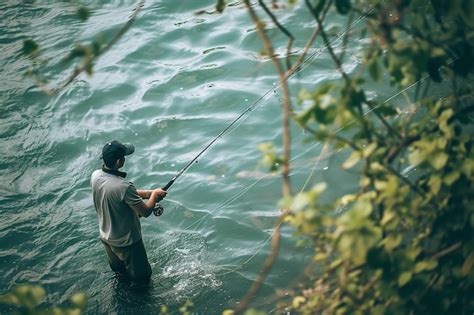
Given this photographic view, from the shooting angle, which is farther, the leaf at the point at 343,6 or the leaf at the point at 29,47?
the leaf at the point at 343,6

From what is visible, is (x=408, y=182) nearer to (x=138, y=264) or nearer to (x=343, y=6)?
(x=343, y=6)

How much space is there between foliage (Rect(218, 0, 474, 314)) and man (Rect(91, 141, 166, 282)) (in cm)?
294

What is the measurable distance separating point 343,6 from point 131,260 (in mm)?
4372

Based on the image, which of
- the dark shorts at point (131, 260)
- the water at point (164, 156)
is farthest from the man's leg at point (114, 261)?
the water at point (164, 156)

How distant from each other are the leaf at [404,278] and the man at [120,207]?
3.47m

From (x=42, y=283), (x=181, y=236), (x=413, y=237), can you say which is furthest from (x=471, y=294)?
(x=42, y=283)

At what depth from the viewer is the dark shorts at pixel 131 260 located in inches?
226

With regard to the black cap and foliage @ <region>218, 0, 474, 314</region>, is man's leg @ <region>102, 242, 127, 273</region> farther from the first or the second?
foliage @ <region>218, 0, 474, 314</region>

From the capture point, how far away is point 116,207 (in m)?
5.38

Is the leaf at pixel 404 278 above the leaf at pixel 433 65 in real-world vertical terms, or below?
below

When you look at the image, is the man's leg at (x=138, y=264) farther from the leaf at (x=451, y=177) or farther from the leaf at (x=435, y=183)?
the leaf at (x=451, y=177)

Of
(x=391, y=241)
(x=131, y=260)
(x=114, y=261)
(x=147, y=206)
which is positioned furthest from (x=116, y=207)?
(x=391, y=241)

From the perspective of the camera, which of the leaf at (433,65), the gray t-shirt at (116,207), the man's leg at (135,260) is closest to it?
the leaf at (433,65)

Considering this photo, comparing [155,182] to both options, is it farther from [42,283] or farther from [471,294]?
[471,294]
